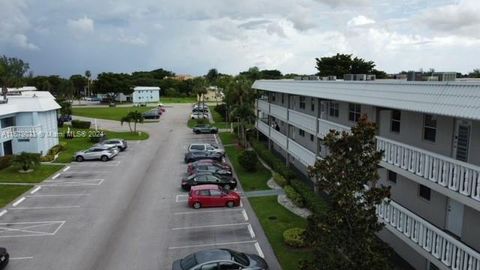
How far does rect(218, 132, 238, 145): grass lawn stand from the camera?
176 feet

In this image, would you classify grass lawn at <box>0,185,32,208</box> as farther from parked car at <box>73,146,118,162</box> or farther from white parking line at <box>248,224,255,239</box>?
white parking line at <box>248,224,255,239</box>

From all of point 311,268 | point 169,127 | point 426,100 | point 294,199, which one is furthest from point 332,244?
point 169,127

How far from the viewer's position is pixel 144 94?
123 meters

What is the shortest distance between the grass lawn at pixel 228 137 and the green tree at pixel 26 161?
22903 mm

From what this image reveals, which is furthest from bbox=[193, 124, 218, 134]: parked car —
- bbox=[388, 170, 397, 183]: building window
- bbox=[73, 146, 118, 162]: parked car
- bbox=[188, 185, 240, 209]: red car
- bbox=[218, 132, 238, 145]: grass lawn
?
bbox=[388, 170, 397, 183]: building window

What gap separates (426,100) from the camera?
13.1 metres

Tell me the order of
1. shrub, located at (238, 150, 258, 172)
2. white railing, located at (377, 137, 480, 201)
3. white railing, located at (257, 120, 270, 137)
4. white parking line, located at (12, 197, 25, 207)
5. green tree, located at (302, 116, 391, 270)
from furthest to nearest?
white railing, located at (257, 120, 270, 137) → shrub, located at (238, 150, 258, 172) → white parking line, located at (12, 197, 25, 207) → green tree, located at (302, 116, 391, 270) → white railing, located at (377, 137, 480, 201)

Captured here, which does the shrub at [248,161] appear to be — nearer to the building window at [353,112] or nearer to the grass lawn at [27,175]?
the building window at [353,112]

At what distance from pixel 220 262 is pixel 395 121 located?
944cm

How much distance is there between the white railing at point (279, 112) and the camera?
34812mm

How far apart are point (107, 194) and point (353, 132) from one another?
22.1 meters

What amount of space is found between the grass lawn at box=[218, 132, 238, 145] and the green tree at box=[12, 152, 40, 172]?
2290 centimetres

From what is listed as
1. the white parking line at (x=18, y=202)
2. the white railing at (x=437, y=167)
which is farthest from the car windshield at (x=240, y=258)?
the white parking line at (x=18, y=202)

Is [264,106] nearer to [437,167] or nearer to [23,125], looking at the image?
[23,125]
